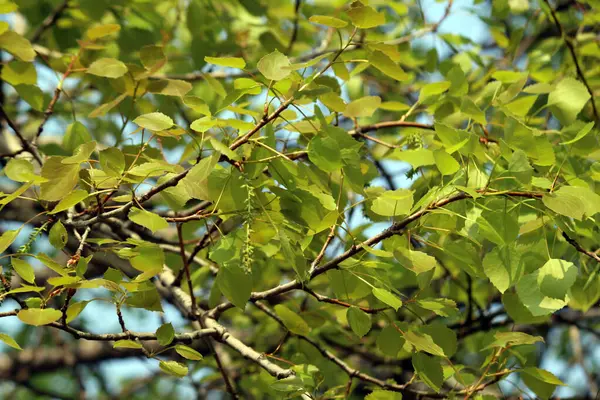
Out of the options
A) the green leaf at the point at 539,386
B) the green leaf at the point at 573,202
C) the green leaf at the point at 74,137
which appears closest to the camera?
the green leaf at the point at 573,202

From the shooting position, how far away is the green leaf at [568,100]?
1.03 m

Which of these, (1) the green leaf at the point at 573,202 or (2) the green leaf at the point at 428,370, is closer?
(1) the green leaf at the point at 573,202

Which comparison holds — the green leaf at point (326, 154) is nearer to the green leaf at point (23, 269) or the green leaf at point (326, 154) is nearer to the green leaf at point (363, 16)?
the green leaf at point (363, 16)

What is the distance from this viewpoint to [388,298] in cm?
82

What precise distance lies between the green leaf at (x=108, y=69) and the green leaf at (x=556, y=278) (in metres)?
0.64

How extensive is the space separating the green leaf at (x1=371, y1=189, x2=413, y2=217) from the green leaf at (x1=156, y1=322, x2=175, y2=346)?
0.29 m

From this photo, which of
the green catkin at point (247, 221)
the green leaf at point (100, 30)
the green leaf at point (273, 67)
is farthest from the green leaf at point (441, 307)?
the green leaf at point (100, 30)

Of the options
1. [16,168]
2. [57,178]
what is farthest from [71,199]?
[16,168]

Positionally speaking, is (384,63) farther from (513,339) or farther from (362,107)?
(513,339)

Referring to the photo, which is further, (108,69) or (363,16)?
(108,69)

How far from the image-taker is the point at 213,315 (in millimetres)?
1073

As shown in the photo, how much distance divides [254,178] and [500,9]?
2.98 ft

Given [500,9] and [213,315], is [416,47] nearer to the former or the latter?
[500,9]

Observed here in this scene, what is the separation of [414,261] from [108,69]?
0.54 metres
